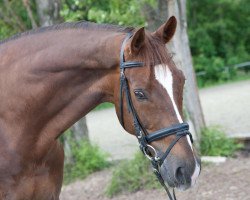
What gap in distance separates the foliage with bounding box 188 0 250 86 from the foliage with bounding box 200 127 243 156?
22981 mm

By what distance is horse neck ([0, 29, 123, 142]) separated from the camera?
325cm

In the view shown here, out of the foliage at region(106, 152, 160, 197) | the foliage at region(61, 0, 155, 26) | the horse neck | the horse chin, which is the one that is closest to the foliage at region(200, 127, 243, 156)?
the foliage at region(106, 152, 160, 197)

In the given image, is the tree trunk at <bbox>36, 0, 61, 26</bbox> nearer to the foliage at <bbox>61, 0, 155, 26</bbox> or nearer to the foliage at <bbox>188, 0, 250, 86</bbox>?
the foliage at <bbox>61, 0, 155, 26</bbox>

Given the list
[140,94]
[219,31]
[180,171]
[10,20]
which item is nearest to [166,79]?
[140,94]

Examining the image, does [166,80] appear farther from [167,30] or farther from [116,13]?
[116,13]

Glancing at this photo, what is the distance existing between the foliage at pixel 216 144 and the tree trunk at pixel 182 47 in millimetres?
108

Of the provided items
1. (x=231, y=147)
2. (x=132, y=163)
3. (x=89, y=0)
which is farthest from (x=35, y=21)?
(x=231, y=147)

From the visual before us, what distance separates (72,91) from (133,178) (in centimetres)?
360

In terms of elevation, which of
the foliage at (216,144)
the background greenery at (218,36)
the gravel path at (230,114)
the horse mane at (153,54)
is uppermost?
the horse mane at (153,54)

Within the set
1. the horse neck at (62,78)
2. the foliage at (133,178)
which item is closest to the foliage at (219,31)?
the foliage at (133,178)

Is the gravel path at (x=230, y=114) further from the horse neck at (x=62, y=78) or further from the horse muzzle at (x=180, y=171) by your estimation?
the horse muzzle at (x=180, y=171)

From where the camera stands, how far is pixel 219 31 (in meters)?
32.9

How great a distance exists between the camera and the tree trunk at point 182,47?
7.12 meters

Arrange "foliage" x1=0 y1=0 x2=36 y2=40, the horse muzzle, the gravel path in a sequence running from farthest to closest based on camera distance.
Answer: the gravel path, "foliage" x1=0 y1=0 x2=36 y2=40, the horse muzzle
